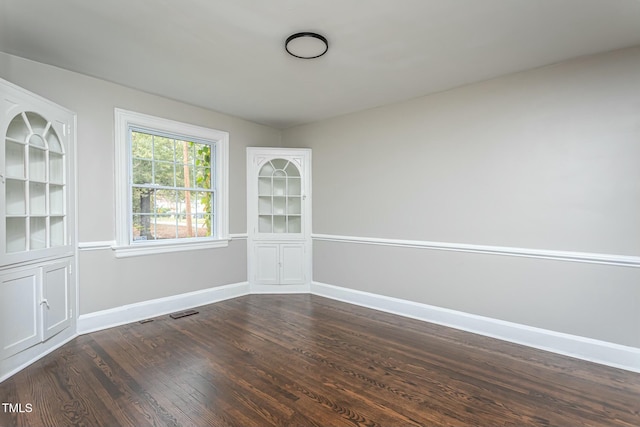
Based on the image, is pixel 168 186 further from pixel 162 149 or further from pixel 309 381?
pixel 309 381

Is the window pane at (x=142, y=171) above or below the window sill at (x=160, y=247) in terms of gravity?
above

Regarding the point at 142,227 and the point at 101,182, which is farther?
the point at 142,227

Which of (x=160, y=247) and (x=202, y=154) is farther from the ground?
(x=202, y=154)

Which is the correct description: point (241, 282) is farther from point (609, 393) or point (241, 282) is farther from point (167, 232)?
point (609, 393)

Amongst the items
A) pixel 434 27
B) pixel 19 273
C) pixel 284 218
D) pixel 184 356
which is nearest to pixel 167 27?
pixel 434 27

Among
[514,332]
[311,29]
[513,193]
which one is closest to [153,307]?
[311,29]

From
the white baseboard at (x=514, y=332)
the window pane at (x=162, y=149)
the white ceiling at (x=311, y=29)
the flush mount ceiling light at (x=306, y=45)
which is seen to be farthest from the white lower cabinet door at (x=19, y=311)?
the white baseboard at (x=514, y=332)

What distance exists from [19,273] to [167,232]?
154 centimetres

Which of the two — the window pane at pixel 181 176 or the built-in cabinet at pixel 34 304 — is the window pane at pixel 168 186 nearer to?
the window pane at pixel 181 176

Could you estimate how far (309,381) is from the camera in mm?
2281

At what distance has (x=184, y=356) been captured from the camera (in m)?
2.67

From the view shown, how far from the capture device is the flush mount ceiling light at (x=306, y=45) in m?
2.38

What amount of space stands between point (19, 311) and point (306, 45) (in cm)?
316

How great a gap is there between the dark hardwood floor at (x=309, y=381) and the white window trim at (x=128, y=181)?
911 millimetres
